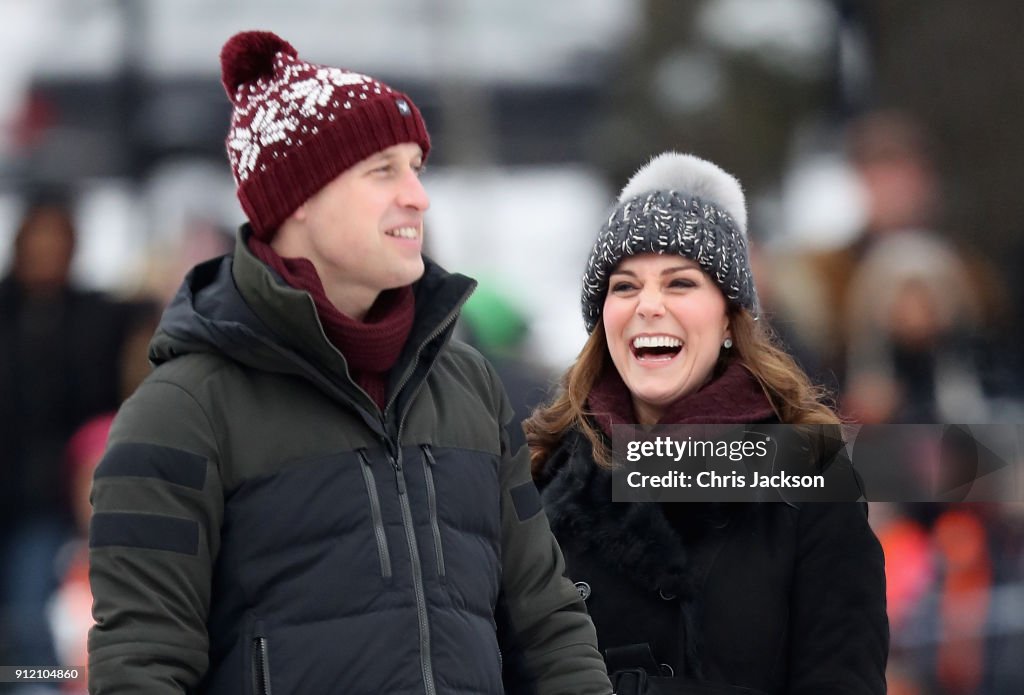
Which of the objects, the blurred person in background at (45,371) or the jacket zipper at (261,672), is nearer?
the jacket zipper at (261,672)

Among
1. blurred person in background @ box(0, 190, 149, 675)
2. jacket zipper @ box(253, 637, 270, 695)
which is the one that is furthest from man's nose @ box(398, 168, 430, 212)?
blurred person in background @ box(0, 190, 149, 675)

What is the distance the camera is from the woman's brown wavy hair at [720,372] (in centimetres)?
213

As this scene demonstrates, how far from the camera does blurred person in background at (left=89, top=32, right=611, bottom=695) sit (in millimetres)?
1412

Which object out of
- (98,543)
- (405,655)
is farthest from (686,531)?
(98,543)

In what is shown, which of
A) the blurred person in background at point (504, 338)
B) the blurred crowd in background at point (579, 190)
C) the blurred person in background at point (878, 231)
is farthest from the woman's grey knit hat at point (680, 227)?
the blurred person in background at point (878, 231)

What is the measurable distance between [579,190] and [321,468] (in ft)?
7.28

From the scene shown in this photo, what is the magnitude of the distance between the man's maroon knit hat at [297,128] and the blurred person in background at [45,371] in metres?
2.01

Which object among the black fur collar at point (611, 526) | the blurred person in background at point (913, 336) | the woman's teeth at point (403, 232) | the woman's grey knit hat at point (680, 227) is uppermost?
the blurred person in background at point (913, 336)

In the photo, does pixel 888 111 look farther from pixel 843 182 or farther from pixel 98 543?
pixel 98 543

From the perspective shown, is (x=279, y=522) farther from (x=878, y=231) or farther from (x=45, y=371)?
(x=878, y=231)

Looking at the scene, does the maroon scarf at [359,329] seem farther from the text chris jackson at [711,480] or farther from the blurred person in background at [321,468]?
the text chris jackson at [711,480]

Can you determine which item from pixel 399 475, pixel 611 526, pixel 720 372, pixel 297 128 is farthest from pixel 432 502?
pixel 720 372

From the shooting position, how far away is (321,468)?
148 cm

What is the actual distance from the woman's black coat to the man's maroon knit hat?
0.66 m
